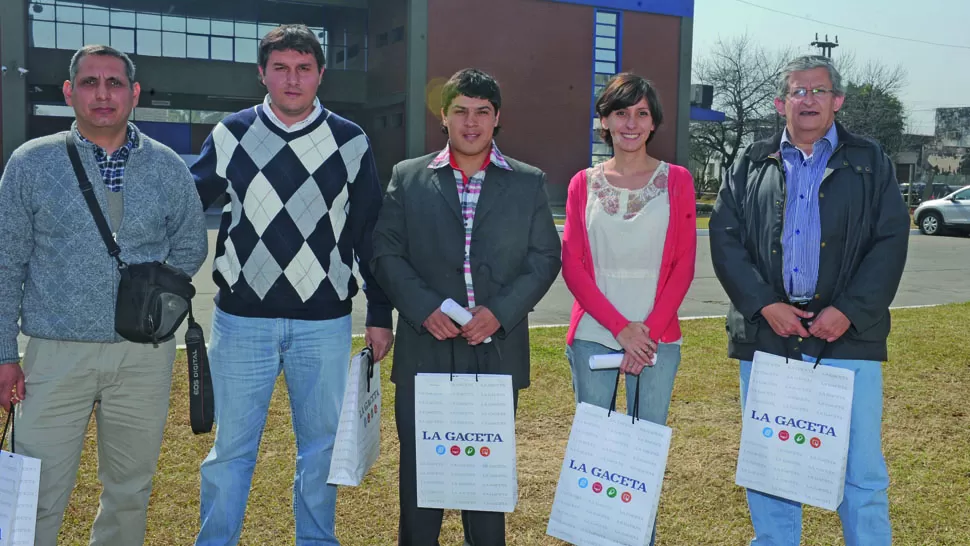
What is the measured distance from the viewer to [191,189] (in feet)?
11.2

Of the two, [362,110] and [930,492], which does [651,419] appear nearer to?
[930,492]

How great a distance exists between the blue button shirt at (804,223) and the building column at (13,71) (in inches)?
1185

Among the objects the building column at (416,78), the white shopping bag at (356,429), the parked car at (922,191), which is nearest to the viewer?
the white shopping bag at (356,429)

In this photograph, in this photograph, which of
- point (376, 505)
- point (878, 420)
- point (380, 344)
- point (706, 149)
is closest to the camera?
point (878, 420)

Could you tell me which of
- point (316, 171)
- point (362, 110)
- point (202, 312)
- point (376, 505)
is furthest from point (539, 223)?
point (362, 110)

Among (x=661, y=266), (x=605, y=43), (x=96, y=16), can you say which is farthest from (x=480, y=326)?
(x=96, y=16)

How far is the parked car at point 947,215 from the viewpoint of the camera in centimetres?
2430

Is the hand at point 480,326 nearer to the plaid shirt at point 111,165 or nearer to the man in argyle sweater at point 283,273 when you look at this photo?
the man in argyle sweater at point 283,273

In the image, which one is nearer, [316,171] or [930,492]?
[316,171]

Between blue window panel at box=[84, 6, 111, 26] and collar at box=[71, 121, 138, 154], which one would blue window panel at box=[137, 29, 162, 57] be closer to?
blue window panel at box=[84, 6, 111, 26]

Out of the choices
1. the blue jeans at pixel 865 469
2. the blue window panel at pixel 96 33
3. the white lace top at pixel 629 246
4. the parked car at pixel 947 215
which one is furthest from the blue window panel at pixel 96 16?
the blue jeans at pixel 865 469

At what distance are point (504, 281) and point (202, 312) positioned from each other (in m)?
7.00

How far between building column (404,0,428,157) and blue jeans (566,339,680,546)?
28.8 m

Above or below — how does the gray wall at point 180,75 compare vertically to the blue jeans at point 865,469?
above
